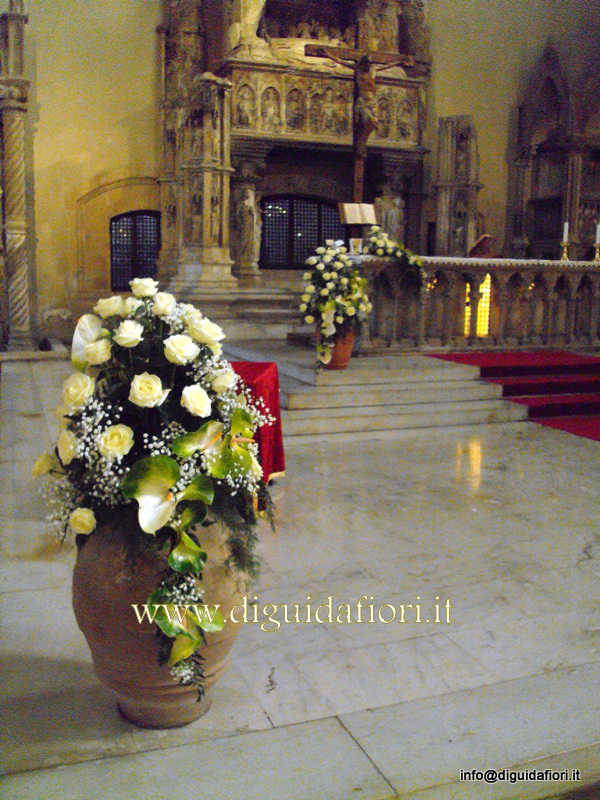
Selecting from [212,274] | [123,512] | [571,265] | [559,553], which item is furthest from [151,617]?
[212,274]

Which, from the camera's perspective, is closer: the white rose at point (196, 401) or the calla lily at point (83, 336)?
the white rose at point (196, 401)

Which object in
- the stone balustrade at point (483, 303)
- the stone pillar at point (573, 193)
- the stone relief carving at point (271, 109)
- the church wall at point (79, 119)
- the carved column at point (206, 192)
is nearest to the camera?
the stone balustrade at point (483, 303)

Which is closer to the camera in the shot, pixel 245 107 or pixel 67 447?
pixel 67 447

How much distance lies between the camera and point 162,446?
7.11 feet

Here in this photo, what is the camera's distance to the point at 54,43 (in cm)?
1097

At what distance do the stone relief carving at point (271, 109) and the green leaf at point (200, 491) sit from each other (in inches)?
388

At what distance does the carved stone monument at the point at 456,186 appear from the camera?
12.2 metres

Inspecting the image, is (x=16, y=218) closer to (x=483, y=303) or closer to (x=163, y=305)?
(x=483, y=303)

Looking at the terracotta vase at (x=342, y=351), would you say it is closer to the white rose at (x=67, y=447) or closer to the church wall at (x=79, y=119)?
the white rose at (x=67, y=447)

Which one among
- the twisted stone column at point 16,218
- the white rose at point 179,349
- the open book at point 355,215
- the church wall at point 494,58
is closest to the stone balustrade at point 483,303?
the open book at point 355,215

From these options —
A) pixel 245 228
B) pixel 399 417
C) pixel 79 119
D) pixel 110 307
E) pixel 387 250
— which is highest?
pixel 79 119

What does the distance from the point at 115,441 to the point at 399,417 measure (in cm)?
483

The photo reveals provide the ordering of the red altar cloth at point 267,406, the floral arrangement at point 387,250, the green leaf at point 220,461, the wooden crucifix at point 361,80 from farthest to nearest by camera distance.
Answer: the wooden crucifix at point 361,80, the floral arrangement at point 387,250, the red altar cloth at point 267,406, the green leaf at point 220,461

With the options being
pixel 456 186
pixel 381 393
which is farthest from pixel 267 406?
pixel 456 186
